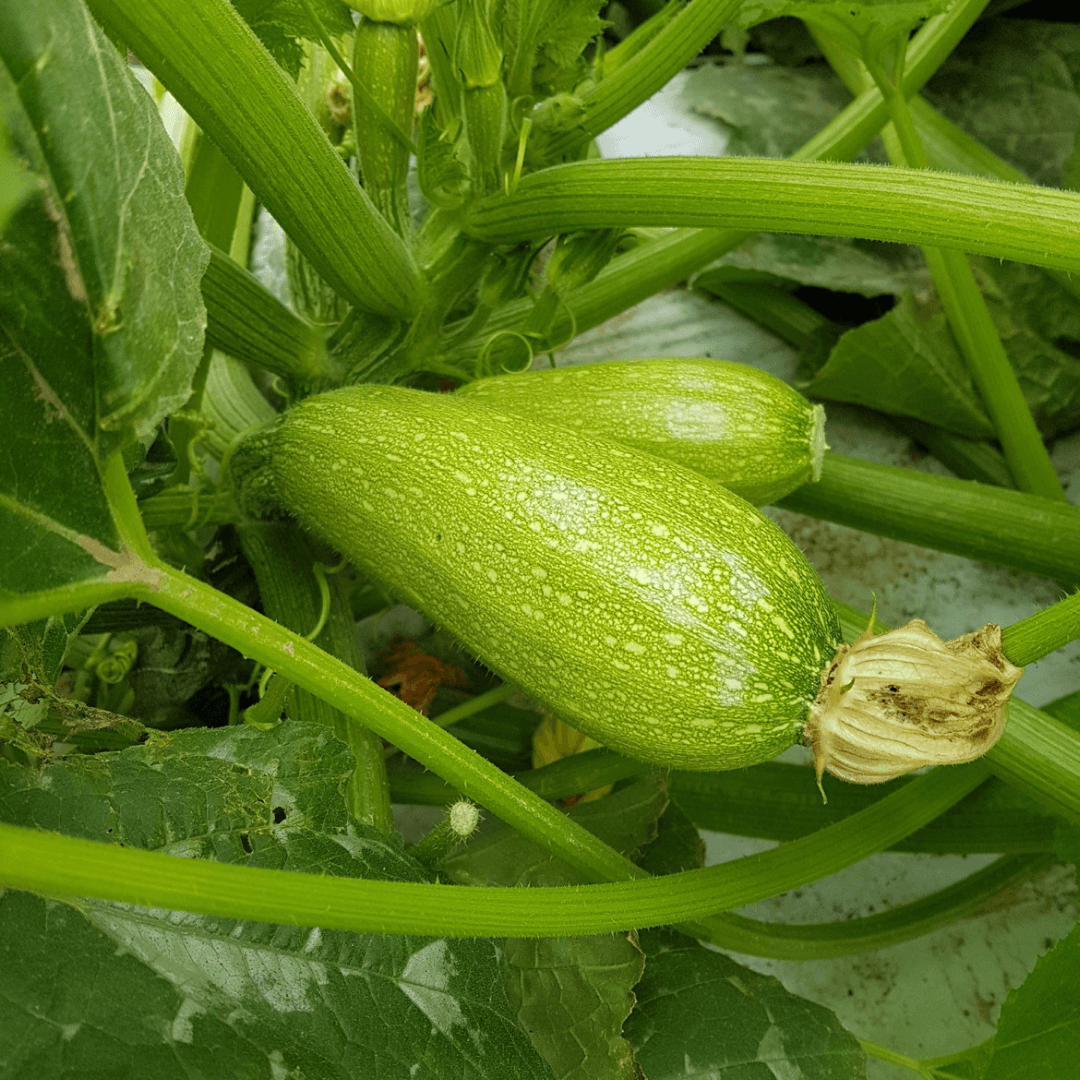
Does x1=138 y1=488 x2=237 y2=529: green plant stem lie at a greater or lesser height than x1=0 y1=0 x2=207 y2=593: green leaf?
lesser

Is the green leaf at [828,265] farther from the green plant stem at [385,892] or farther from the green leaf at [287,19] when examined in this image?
the green plant stem at [385,892]

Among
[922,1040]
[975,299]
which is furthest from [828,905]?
[975,299]

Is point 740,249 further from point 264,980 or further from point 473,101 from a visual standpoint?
point 264,980

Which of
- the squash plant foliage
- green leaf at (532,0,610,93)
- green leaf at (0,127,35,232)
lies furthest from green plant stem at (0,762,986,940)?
green leaf at (532,0,610,93)

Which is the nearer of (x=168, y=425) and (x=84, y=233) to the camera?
(x=84, y=233)

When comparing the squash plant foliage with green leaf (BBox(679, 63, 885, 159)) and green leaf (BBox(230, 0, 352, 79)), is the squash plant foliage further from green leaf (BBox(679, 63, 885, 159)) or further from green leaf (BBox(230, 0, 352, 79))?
green leaf (BBox(679, 63, 885, 159))

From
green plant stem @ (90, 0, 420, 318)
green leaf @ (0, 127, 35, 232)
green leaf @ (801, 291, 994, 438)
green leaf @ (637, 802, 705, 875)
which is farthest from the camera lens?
green leaf @ (801, 291, 994, 438)

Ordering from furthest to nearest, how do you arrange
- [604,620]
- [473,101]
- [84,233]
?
[473,101] → [604,620] → [84,233]

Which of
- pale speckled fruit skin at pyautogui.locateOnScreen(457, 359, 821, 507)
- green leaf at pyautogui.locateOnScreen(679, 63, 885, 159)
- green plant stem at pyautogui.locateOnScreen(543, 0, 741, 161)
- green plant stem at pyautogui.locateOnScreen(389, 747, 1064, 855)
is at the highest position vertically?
green plant stem at pyautogui.locateOnScreen(543, 0, 741, 161)
